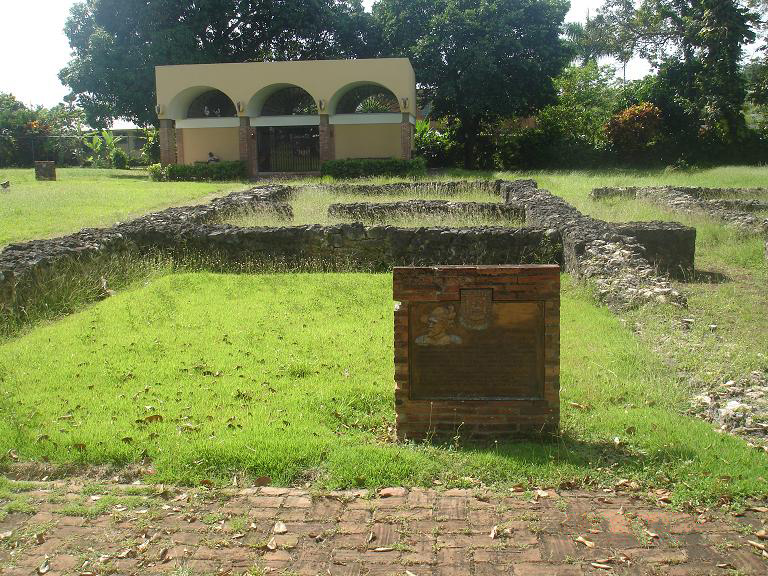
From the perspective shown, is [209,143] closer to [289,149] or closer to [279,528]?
[289,149]

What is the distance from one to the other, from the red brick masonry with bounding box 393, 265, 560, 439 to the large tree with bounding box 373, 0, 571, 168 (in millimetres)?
30515

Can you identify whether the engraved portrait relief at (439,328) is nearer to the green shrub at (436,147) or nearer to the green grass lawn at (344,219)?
the green grass lawn at (344,219)

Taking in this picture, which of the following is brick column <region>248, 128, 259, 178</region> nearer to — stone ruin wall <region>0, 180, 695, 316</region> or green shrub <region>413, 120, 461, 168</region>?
green shrub <region>413, 120, 461, 168</region>

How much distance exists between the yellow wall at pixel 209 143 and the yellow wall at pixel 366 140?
4513 millimetres

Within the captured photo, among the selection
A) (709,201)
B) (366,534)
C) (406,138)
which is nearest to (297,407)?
(366,534)

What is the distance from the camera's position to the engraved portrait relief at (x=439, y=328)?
183 inches

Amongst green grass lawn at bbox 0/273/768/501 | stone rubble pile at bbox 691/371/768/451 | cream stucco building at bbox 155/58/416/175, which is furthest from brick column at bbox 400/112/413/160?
stone rubble pile at bbox 691/371/768/451

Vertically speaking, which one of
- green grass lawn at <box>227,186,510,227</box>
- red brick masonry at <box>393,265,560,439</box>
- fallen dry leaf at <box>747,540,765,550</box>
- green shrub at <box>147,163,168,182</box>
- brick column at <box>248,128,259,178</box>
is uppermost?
brick column at <box>248,128,259,178</box>

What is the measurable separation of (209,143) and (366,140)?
6966mm

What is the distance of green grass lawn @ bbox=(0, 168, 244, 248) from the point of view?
43.2ft

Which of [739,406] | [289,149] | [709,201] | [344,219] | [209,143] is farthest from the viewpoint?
[209,143]

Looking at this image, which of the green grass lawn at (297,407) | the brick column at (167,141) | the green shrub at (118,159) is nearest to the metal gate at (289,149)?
the brick column at (167,141)

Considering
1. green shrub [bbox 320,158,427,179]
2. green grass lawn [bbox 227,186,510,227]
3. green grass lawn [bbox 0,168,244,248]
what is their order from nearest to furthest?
1. green grass lawn [bbox 0,168,244,248]
2. green grass lawn [bbox 227,186,510,227]
3. green shrub [bbox 320,158,427,179]

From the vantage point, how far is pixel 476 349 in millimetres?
4680
